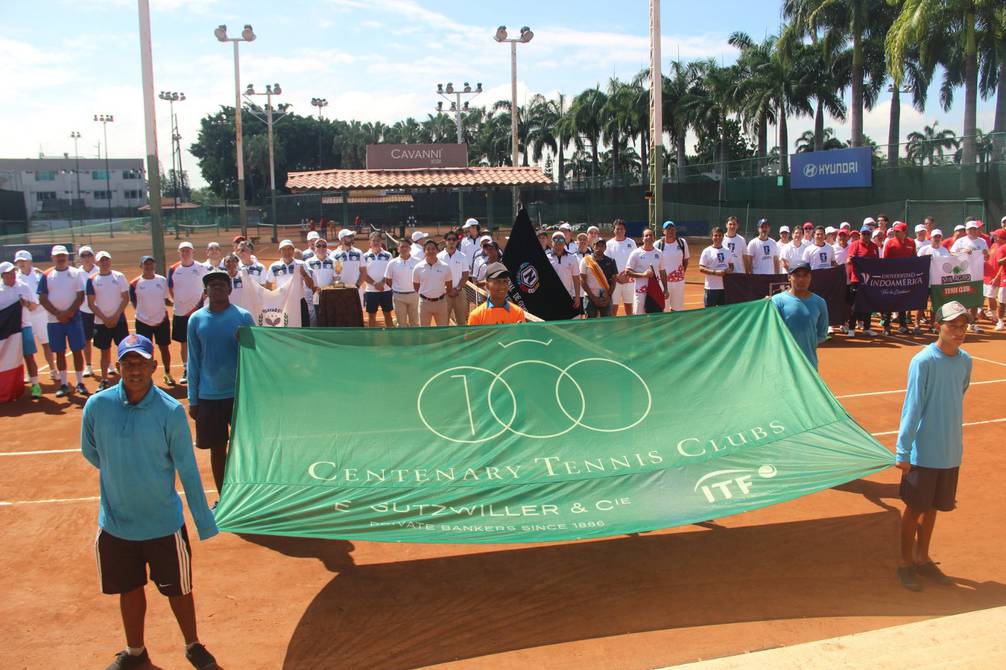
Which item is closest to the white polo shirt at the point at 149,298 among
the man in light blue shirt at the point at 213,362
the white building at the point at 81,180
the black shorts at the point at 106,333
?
the black shorts at the point at 106,333

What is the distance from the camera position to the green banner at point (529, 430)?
18.1 feet

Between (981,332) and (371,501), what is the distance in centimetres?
1444

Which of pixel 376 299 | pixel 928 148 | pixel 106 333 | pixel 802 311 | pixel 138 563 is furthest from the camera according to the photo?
pixel 928 148

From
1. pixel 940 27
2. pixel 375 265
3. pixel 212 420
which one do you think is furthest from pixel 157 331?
pixel 940 27

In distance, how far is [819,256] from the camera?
1546 centimetres

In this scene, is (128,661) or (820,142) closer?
(128,661)

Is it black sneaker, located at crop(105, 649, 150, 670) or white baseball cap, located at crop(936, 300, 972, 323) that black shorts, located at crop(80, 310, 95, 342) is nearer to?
black sneaker, located at crop(105, 649, 150, 670)

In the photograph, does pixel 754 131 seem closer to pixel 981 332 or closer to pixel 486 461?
pixel 981 332

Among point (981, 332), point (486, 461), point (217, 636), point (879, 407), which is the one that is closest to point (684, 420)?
point (486, 461)

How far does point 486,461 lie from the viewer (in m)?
6.04

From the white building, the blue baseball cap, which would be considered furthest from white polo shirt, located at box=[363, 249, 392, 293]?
the white building

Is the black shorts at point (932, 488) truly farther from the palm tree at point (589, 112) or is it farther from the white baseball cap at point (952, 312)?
the palm tree at point (589, 112)

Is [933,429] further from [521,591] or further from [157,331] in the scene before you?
[157,331]

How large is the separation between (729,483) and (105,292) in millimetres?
9721
